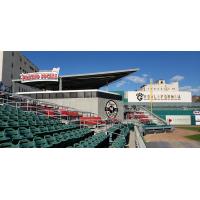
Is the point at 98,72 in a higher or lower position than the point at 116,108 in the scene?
higher

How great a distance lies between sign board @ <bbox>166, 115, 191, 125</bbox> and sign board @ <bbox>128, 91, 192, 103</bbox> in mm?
3545

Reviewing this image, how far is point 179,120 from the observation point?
26078mm

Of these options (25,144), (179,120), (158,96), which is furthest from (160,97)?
(25,144)

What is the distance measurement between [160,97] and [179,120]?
4.32 meters

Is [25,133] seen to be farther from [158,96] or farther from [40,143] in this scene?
[158,96]

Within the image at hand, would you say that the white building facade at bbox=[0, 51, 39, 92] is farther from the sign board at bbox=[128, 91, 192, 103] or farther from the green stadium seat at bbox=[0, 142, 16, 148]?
the green stadium seat at bbox=[0, 142, 16, 148]

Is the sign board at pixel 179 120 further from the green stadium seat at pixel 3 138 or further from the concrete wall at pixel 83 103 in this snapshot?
the green stadium seat at pixel 3 138

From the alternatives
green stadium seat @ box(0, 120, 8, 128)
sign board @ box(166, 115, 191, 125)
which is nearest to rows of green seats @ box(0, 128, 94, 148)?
green stadium seat @ box(0, 120, 8, 128)

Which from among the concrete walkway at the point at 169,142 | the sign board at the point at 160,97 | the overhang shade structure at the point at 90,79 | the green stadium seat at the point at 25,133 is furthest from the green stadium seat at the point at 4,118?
the sign board at the point at 160,97
